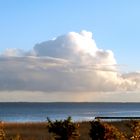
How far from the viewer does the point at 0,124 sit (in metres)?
23.3

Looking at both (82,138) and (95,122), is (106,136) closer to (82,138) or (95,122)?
(95,122)

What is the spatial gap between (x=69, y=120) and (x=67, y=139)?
0.89m

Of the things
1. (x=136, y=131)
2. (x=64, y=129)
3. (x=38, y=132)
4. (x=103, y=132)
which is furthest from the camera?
(x=38, y=132)

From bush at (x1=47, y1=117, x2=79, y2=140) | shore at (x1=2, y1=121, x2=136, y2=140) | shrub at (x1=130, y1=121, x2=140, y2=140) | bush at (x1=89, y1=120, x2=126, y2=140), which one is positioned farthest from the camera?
shore at (x1=2, y1=121, x2=136, y2=140)

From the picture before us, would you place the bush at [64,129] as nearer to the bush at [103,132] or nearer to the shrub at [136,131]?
the bush at [103,132]

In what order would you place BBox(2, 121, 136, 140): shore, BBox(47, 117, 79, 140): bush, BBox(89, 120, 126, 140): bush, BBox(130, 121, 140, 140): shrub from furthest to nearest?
BBox(2, 121, 136, 140): shore, BBox(47, 117, 79, 140): bush, BBox(89, 120, 126, 140): bush, BBox(130, 121, 140, 140): shrub

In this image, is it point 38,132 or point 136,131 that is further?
point 38,132

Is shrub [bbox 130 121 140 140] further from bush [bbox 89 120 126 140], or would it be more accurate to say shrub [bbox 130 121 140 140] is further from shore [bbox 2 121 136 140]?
shore [bbox 2 121 136 140]

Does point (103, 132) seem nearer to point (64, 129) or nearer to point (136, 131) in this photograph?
point (136, 131)

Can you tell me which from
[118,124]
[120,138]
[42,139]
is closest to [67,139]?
[120,138]

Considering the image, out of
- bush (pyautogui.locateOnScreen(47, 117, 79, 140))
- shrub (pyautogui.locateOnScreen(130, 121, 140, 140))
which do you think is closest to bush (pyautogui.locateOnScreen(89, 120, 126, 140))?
shrub (pyautogui.locateOnScreen(130, 121, 140, 140))

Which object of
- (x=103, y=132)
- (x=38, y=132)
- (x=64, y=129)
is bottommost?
(x=103, y=132)

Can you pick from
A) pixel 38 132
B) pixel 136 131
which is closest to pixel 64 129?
pixel 136 131

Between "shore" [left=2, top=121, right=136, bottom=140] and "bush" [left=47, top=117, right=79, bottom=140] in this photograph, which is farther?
"shore" [left=2, top=121, right=136, bottom=140]
